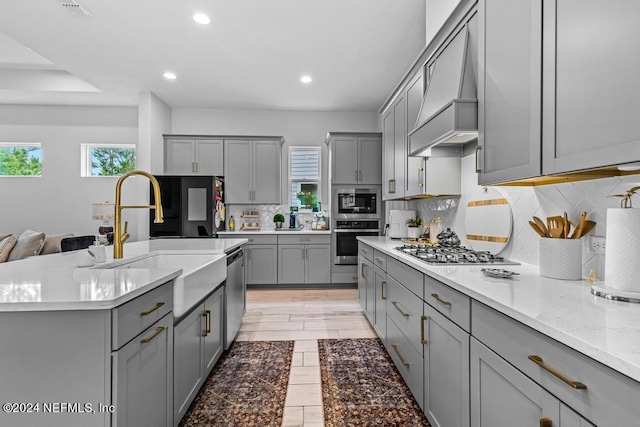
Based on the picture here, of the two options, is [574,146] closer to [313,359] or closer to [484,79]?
[484,79]

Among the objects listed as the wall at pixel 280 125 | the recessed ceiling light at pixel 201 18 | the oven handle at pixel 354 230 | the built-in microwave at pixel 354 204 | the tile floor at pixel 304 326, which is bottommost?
the tile floor at pixel 304 326

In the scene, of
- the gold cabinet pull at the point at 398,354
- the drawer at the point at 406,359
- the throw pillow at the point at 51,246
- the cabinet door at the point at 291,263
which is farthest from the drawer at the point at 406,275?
the throw pillow at the point at 51,246

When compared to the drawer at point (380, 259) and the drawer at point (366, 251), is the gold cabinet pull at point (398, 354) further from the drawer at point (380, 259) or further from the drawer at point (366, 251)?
the drawer at point (366, 251)

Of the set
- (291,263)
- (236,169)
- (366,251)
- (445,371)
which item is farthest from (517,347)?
(236,169)

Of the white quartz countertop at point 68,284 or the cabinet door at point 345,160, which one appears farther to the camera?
the cabinet door at point 345,160

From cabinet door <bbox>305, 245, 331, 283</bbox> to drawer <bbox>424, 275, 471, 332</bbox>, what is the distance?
11.2ft

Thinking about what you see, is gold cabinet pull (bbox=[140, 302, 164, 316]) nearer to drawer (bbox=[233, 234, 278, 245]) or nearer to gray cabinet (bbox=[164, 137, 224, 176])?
drawer (bbox=[233, 234, 278, 245])

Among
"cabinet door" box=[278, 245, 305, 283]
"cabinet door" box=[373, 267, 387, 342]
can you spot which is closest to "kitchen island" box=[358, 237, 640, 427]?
"cabinet door" box=[373, 267, 387, 342]

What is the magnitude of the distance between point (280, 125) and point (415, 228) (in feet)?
10.7

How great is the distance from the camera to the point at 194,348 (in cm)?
188

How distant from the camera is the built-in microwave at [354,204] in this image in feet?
16.9

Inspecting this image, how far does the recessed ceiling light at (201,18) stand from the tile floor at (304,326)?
116 inches

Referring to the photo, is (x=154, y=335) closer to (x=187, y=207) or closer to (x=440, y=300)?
(x=440, y=300)

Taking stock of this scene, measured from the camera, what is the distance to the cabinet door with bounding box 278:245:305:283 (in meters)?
5.09
